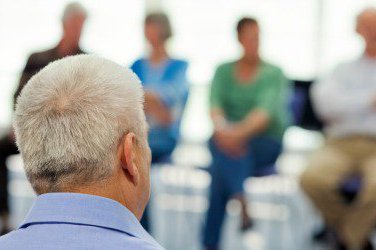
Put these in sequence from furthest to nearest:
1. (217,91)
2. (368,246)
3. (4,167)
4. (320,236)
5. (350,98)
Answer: (320,236), (4,167), (217,91), (350,98), (368,246)

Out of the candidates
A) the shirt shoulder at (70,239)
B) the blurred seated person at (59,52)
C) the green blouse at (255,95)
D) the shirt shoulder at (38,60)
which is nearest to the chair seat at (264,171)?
the green blouse at (255,95)

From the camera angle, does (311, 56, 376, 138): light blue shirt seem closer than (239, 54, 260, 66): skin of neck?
Yes

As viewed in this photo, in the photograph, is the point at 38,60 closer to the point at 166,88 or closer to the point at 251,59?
the point at 166,88

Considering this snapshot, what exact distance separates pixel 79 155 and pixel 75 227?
0.11 meters

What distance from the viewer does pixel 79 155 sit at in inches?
52.4

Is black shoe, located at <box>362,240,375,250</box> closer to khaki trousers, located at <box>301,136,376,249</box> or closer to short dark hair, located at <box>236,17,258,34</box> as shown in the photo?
khaki trousers, located at <box>301,136,376,249</box>

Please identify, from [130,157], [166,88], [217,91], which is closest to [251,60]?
[217,91]

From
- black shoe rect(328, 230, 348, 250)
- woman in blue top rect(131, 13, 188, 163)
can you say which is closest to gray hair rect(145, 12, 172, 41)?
woman in blue top rect(131, 13, 188, 163)

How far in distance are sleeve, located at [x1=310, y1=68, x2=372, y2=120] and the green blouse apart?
0.66ft

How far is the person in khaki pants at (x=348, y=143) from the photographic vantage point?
4.61 metres

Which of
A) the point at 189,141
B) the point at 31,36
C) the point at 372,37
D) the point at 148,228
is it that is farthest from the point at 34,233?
the point at 31,36

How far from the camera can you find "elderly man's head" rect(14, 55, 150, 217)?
4.34ft

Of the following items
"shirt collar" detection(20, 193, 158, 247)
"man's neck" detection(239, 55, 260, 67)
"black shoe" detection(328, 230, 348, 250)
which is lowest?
"black shoe" detection(328, 230, 348, 250)

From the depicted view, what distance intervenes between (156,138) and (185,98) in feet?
0.91
